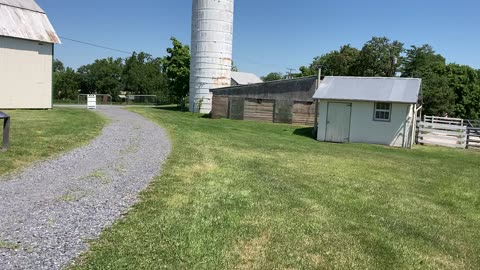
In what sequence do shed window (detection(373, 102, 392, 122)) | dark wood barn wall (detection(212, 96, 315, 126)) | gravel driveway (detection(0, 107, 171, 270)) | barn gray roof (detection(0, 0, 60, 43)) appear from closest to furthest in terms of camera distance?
gravel driveway (detection(0, 107, 171, 270))
shed window (detection(373, 102, 392, 122))
barn gray roof (detection(0, 0, 60, 43))
dark wood barn wall (detection(212, 96, 315, 126))

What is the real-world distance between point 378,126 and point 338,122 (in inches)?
84.6

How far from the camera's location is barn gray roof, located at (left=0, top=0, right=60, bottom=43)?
27.9 m

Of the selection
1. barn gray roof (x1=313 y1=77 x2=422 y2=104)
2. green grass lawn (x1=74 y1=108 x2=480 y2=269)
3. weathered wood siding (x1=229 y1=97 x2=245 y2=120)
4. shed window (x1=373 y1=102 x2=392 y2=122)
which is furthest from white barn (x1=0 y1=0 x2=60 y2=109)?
shed window (x1=373 y1=102 x2=392 y2=122)

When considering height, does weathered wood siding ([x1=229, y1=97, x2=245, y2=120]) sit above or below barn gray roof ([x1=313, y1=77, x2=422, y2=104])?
below

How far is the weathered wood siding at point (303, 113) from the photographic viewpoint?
109 feet

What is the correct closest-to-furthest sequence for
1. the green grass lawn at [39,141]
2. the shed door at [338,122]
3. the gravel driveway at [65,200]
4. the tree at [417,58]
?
the gravel driveway at [65,200] → the green grass lawn at [39,141] → the shed door at [338,122] → the tree at [417,58]

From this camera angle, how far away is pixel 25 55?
28.5 meters

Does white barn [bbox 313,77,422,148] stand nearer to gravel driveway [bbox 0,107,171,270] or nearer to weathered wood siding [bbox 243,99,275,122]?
weathered wood siding [bbox 243,99,275,122]

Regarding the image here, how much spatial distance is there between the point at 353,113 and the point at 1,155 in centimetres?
1848

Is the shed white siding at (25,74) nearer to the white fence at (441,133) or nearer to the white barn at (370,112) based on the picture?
the white barn at (370,112)

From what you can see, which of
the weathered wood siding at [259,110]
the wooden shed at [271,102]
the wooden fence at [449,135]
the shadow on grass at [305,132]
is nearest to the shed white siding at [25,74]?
the wooden shed at [271,102]

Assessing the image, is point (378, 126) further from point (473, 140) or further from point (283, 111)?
point (283, 111)

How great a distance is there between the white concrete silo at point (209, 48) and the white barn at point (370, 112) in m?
15.2

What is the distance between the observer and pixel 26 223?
19.2ft
